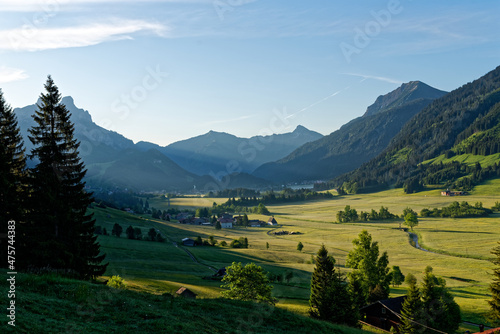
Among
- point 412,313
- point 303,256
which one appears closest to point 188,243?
point 303,256

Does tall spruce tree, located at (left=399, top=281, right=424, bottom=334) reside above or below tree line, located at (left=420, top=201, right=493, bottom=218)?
below

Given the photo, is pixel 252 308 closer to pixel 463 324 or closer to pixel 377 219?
pixel 463 324

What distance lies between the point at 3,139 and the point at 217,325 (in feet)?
99.2

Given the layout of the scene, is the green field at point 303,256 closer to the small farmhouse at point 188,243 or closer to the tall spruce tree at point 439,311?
the small farmhouse at point 188,243

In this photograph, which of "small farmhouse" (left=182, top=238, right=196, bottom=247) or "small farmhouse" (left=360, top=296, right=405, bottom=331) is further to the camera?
"small farmhouse" (left=182, top=238, right=196, bottom=247)

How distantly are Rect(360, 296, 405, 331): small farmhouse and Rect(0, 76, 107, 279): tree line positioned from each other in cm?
3585

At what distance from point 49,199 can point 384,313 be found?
42.8 m

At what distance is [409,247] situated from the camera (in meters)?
114

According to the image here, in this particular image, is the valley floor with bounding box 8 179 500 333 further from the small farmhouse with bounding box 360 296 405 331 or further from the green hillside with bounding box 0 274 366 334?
the small farmhouse with bounding box 360 296 405 331

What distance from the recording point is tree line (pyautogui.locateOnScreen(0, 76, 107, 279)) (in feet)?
94.6

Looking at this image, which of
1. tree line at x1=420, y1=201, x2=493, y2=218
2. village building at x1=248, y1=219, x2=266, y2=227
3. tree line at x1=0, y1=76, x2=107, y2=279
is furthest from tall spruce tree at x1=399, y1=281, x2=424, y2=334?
tree line at x1=420, y1=201, x2=493, y2=218

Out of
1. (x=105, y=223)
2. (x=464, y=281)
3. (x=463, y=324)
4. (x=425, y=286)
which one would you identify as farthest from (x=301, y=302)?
(x=105, y=223)

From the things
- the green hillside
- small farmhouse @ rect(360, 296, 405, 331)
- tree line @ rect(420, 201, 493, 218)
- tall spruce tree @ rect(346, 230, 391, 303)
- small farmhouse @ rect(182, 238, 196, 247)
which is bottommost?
small farmhouse @ rect(182, 238, 196, 247)

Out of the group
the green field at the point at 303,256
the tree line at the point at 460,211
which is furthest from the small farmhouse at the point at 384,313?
the tree line at the point at 460,211
